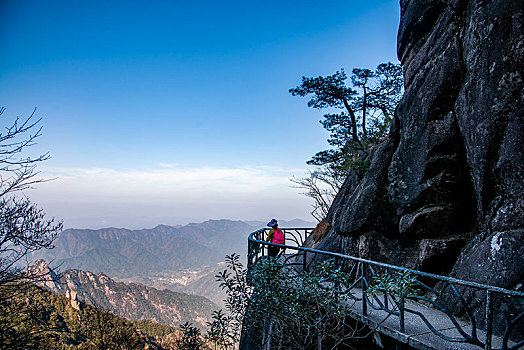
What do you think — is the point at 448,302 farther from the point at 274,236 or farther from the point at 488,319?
the point at 274,236

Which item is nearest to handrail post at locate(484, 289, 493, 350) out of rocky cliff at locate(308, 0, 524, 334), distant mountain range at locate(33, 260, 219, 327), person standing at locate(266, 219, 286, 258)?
rocky cliff at locate(308, 0, 524, 334)

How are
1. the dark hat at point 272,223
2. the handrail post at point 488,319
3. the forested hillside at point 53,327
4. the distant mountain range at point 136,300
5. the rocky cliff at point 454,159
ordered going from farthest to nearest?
1. the distant mountain range at point 136,300
2. the dark hat at point 272,223
3. the forested hillside at point 53,327
4. the rocky cliff at point 454,159
5. the handrail post at point 488,319

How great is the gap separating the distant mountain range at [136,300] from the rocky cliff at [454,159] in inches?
3784

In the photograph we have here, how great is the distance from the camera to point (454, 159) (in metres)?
6.25

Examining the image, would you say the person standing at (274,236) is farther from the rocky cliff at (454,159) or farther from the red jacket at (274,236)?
the rocky cliff at (454,159)

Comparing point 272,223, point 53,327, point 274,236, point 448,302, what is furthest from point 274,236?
point 53,327

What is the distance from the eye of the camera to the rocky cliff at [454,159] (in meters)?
4.76

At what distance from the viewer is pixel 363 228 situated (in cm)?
775

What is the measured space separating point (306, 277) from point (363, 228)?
3.63m

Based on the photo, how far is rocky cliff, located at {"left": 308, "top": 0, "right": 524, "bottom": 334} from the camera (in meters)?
4.76

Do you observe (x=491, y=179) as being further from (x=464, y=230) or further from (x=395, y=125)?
(x=395, y=125)

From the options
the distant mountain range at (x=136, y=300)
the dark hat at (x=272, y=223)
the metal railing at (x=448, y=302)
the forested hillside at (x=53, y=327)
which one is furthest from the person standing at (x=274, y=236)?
the distant mountain range at (x=136, y=300)

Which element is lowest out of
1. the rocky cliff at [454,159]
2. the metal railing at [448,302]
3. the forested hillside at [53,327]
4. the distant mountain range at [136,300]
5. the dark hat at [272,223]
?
the distant mountain range at [136,300]

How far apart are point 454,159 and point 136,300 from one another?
124 metres
